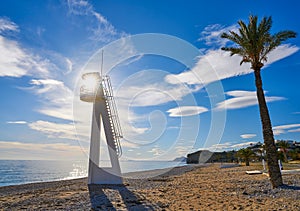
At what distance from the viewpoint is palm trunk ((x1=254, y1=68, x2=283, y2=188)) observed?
12258 mm

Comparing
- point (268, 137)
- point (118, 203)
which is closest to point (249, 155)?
point (268, 137)

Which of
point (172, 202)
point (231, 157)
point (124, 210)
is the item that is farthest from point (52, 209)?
point (231, 157)

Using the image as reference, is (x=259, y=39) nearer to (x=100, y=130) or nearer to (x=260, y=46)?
(x=260, y=46)

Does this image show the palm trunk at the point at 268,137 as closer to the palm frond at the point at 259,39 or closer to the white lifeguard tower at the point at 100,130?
the palm frond at the point at 259,39

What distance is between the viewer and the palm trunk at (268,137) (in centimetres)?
1226

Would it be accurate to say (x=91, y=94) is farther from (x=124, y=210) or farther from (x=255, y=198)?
(x=255, y=198)

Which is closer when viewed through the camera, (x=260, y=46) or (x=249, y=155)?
(x=260, y=46)

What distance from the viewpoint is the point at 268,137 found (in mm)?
12578

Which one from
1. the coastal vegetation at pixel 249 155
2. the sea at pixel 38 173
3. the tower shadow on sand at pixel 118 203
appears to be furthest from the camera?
the coastal vegetation at pixel 249 155

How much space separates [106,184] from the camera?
16391 mm

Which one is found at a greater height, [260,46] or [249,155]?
[260,46]

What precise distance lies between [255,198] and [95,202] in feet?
21.2

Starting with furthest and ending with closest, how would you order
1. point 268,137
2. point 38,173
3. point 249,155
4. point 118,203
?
point 38,173, point 249,155, point 268,137, point 118,203

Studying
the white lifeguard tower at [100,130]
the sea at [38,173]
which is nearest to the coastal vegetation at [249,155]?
the sea at [38,173]
